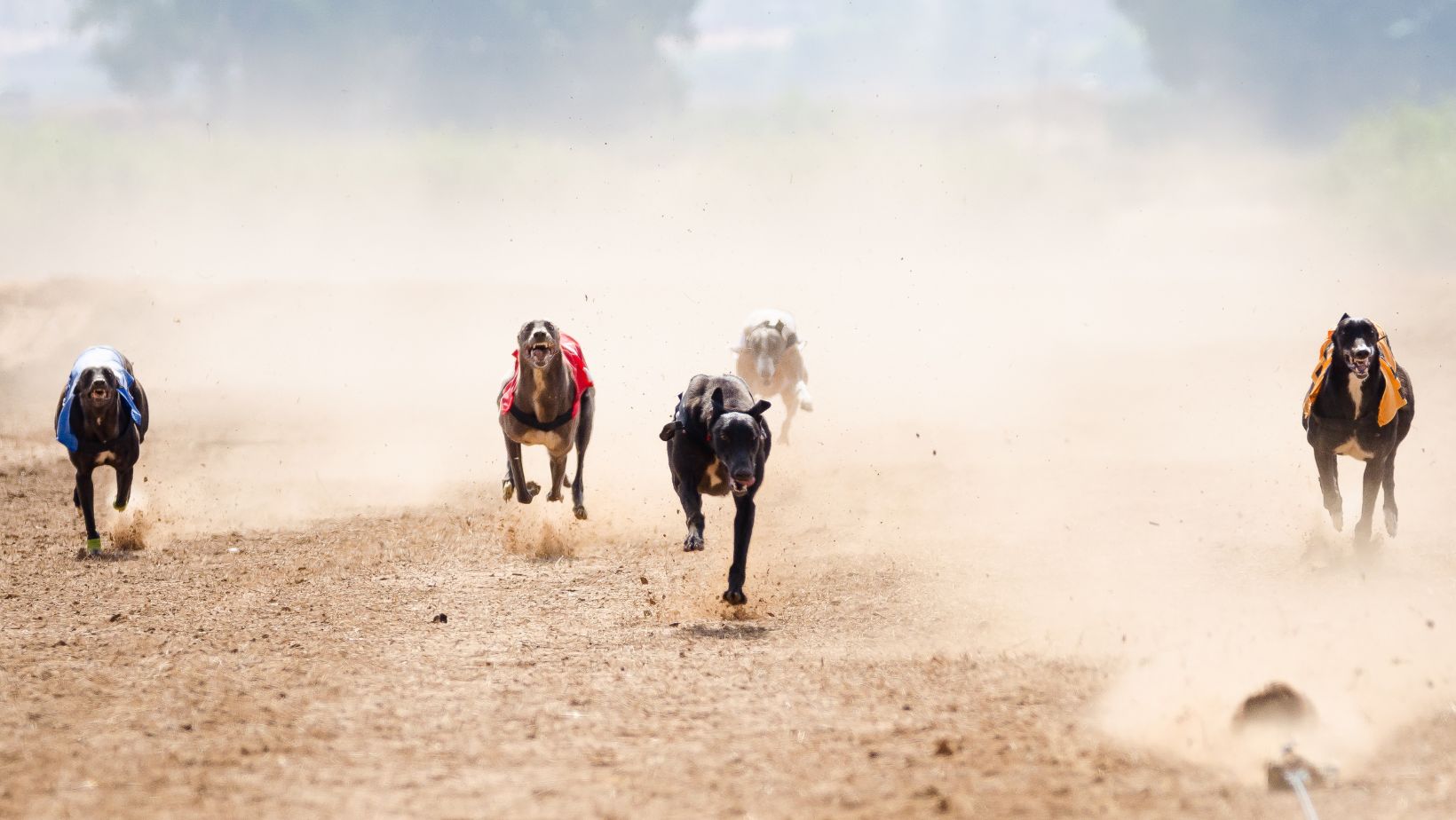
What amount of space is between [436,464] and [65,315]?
20739 millimetres

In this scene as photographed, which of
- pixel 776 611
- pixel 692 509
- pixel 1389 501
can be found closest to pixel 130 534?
pixel 692 509

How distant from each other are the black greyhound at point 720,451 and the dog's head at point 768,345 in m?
7.33

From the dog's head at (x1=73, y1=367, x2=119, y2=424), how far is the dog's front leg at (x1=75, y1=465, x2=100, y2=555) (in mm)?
521

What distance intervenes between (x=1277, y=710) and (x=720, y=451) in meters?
3.78

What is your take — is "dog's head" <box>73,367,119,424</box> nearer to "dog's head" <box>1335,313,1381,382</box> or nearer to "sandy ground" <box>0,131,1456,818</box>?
"sandy ground" <box>0,131,1456,818</box>

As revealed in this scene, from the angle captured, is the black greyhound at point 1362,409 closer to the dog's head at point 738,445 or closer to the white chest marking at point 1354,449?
the white chest marking at point 1354,449

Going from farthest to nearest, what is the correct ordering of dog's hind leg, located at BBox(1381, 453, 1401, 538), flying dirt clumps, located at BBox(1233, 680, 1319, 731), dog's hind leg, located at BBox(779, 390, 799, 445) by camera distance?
dog's hind leg, located at BBox(779, 390, 799, 445) < dog's hind leg, located at BBox(1381, 453, 1401, 538) < flying dirt clumps, located at BBox(1233, 680, 1319, 731)

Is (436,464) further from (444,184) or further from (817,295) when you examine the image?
(444,184)

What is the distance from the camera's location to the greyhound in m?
16.7

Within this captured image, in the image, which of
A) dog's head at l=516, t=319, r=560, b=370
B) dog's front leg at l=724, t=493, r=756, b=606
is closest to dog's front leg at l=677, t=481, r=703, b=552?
dog's front leg at l=724, t=493, r=756, b=606

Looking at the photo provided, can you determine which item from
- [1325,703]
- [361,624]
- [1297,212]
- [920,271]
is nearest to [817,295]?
[920,271]

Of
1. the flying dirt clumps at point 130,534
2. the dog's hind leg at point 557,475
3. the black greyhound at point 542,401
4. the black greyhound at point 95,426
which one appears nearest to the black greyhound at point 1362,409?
the black greyhound at point 542,401

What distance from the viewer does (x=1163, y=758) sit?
548 centimetres

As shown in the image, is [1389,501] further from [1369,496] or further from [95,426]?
[95,426]
